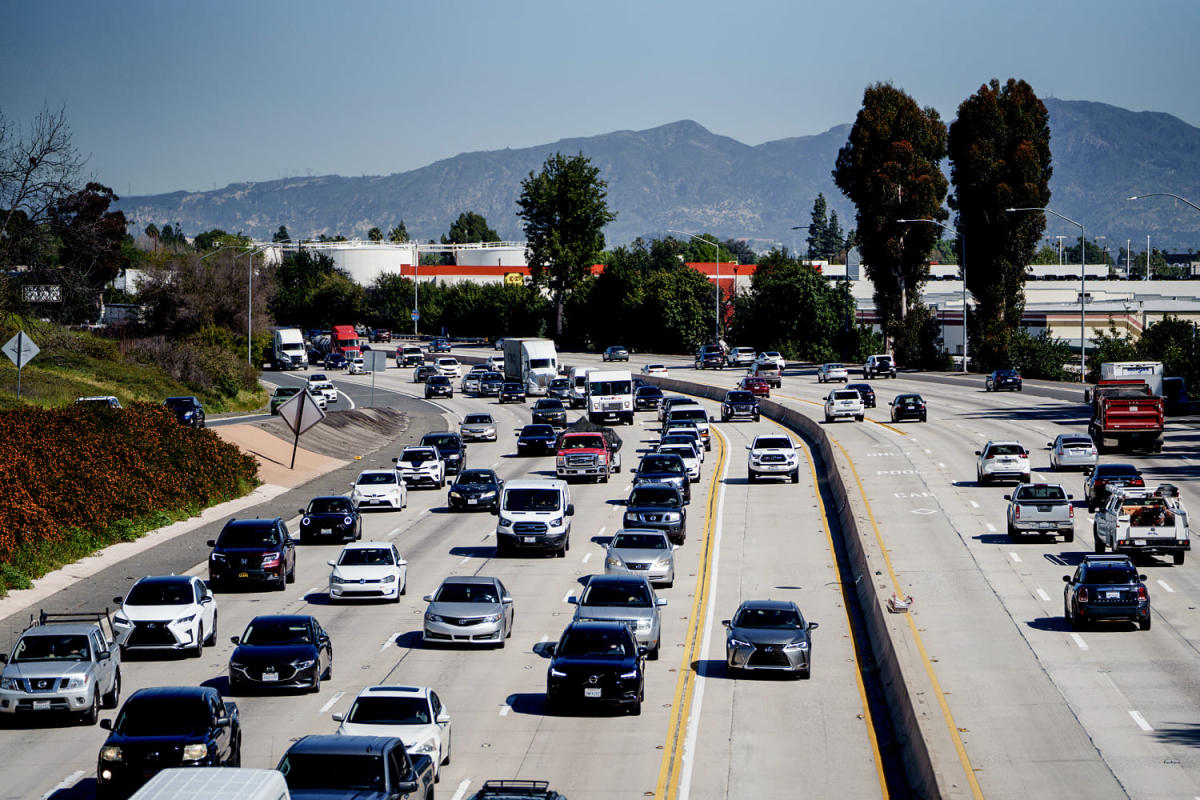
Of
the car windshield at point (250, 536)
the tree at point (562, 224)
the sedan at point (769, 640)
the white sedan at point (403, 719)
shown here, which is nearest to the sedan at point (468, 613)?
the sedan at point (769, 640)

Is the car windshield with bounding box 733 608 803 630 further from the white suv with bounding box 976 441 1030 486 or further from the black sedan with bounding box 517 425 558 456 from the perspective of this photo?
the black sedan with bounding box 517 425 558 456

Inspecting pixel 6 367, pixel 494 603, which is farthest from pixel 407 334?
pixel 494 603

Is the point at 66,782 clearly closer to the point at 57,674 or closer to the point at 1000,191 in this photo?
the point at 57,674

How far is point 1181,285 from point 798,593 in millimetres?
169241

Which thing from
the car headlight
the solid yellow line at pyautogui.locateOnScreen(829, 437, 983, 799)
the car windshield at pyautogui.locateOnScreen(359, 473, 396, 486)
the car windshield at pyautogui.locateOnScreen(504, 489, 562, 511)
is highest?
the car windshield at pyautogui.locateOnScreen(504, 489, 562, 511)

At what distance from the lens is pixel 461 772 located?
2125cm

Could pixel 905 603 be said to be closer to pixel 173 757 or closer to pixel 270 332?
pixel 173 757

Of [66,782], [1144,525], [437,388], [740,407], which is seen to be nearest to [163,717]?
[66,782]

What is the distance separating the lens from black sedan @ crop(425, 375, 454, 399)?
10031 cm

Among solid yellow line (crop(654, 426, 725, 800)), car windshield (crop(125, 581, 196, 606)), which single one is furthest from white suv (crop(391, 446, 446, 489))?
car windshield (crop(125, 581, 196, 606))

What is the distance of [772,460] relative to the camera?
55.4m

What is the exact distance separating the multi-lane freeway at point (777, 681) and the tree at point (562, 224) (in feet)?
342

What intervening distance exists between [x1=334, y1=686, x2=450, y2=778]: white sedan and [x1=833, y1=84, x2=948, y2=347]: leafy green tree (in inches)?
3720

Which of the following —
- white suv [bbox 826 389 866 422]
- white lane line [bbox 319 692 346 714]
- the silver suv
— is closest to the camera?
white lane line [bbox 319 692 346 714]
